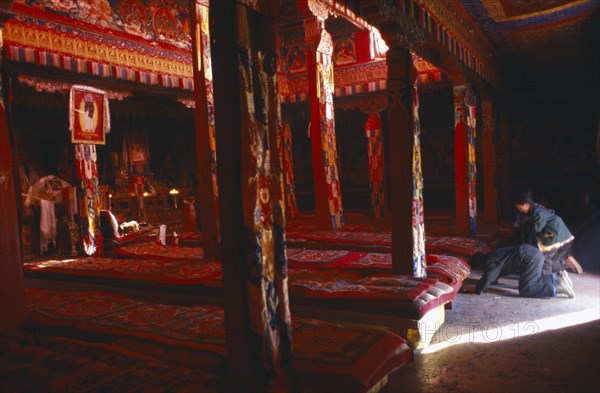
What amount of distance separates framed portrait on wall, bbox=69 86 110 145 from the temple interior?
0.04 metres

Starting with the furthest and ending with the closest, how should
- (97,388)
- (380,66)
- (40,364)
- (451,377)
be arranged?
(380,66)
(451,377)
(40,364)
(97,388)

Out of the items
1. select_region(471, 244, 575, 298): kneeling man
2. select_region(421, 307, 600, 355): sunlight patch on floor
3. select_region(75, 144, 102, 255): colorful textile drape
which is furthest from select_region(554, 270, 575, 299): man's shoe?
select_region(75, 144, 102, 255): colorful textile drape

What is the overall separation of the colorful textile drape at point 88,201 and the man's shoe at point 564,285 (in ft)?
23.1

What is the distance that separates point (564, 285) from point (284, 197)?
11.4 ft

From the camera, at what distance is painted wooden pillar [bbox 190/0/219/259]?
5734 mm

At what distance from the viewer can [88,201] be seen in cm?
784

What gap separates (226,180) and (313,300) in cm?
219

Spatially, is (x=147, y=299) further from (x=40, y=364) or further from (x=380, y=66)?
(x=380, y=66)

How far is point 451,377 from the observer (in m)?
3.33

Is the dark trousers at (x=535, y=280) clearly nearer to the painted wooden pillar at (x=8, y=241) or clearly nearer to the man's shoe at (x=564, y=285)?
the man's shoe at (x=564, y=285)

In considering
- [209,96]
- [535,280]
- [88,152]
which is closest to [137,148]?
[88,152]

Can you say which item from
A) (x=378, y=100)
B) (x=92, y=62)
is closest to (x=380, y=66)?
(x=378, y=100)

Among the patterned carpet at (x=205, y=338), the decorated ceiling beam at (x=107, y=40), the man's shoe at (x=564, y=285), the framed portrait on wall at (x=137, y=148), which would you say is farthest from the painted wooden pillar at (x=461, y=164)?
the framed portrait on wall at (x=137, y=148)

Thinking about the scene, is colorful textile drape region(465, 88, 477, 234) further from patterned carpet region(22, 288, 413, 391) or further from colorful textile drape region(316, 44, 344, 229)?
patterned carpet region(22, 288, 413, 391)
